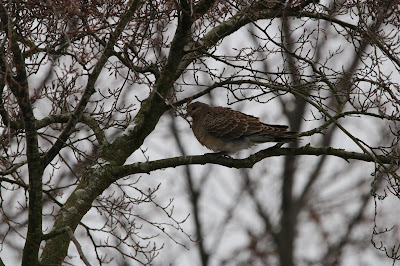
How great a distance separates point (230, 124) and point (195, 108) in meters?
0.99

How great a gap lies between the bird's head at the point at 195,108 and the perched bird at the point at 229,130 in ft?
0.29

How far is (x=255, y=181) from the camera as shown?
56.3 ft

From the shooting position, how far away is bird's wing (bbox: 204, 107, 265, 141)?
26.4 feet

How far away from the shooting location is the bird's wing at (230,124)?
8047 mm

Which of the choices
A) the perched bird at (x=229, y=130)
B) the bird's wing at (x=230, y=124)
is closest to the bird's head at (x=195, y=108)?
the perched bird at (x=229, y=130)

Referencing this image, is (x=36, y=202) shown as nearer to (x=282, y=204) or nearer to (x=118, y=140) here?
(x=118, y=140)

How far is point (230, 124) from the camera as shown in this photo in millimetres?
8273

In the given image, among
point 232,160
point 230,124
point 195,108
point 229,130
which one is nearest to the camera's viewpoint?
point 232,160

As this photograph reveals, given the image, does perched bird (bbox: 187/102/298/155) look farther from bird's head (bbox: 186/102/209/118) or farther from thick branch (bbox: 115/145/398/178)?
thick branch (bbox: 115/145/398/178)

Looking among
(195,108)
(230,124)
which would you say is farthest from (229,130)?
(195,108)

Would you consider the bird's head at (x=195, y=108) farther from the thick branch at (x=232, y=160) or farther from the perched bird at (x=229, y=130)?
the thick branch at (x=232, y=160)

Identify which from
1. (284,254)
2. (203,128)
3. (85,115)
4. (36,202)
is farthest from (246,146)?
(284,254)

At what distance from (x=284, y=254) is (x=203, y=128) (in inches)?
318

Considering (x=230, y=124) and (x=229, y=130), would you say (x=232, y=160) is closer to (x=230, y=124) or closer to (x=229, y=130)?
(x=229, y=130)
